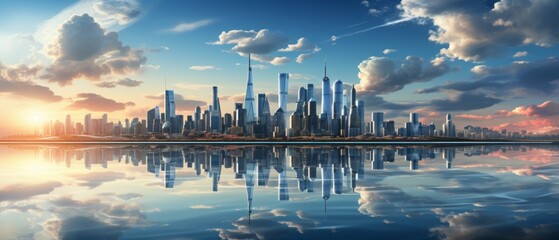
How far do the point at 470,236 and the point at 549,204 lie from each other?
11.7m

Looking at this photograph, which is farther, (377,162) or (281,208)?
(377,162)

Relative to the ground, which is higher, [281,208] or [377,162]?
[281,208]

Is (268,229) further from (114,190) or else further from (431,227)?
(114,190)

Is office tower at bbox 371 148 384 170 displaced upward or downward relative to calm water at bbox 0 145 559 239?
downward

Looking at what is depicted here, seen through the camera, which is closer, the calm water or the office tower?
the calm water

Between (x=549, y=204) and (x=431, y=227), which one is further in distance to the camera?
(x=549, y=204)

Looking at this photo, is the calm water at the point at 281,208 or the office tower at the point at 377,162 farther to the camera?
the office tower at the point at 377,162

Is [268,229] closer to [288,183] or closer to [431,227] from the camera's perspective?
[431,227]

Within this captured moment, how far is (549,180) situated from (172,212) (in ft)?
116

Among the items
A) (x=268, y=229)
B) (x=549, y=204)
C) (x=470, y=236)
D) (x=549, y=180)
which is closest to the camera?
(x=470, y=236)

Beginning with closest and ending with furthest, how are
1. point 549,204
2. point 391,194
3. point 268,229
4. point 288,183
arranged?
point 268,229
point 549,204
point 391,194
point 288,183

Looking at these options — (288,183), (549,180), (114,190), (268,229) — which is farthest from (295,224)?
(549,180)

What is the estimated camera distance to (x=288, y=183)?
3725 cm

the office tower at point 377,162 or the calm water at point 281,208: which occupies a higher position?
the calm water at point 281,208
